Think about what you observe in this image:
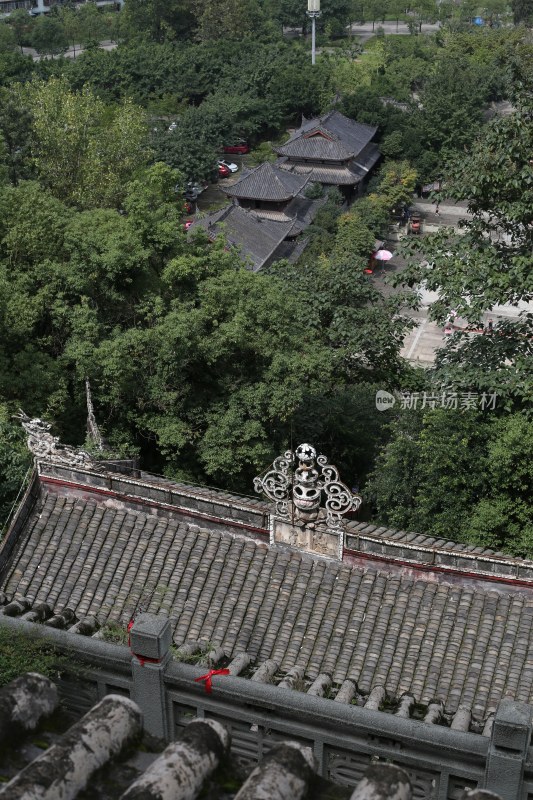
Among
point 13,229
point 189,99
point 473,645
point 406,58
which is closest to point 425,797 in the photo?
point 473,645

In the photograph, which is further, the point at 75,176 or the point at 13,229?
the point at 75,176

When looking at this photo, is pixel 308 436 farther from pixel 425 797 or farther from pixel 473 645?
pixel 425 797

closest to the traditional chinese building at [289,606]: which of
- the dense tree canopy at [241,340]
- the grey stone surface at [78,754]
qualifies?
the dense tree canopy at [241,340]

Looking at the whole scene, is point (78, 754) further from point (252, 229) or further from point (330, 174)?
point (330, 174)

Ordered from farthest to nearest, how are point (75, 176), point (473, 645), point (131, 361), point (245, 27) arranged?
point (245, 27) → point (75, 176) → point (131, 361) → point (473, 645)

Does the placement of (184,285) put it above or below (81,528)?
below

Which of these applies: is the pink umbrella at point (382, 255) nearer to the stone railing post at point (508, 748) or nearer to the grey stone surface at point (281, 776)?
the stone railing post at point (508, 748)

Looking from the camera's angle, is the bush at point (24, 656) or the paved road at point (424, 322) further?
the paved road at point (424, 322)
